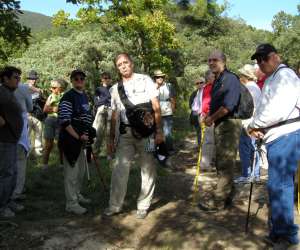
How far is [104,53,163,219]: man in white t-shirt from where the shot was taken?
17.4ft

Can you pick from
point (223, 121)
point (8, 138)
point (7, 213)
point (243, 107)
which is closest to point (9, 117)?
point (8, 138)

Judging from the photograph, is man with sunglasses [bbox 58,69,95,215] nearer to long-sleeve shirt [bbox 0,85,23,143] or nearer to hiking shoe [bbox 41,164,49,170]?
long-sleeve shirt [bbox 0,85,23,143]

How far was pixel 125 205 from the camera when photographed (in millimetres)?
6074

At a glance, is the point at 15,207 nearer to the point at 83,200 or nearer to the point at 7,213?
the point at 7,213

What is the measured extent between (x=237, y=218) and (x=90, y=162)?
4271 mm

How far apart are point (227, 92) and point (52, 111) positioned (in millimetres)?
3973

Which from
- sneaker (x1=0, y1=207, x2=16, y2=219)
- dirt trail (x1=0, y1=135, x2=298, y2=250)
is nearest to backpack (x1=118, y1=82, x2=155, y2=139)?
dirt trail (x1=0, y1=135, x2=298, y2=250)

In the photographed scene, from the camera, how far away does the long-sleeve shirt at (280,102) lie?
4.04m

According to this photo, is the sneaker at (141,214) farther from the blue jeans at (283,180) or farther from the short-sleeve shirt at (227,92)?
the blue jeans at (283,180)

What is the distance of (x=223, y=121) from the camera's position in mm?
5570

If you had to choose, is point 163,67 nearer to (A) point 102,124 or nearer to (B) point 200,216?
(A) point 102,124

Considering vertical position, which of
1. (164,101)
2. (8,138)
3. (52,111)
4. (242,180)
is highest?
(164,101)

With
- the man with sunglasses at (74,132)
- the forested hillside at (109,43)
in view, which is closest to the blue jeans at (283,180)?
the man with sunglasses at (74,132)

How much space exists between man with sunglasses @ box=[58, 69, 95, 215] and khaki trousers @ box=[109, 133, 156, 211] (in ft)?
1.84
